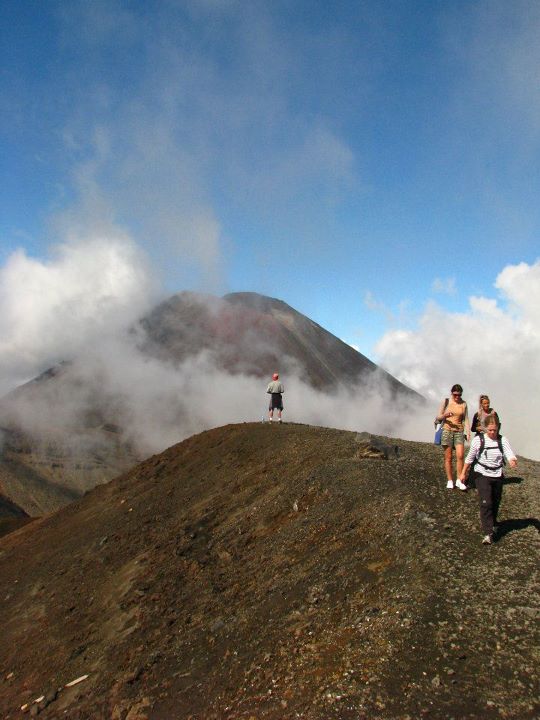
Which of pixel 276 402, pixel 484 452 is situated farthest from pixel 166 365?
pixel 484 452

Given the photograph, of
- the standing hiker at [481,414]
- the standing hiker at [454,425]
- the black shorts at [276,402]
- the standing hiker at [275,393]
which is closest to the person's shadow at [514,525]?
the standing hiker at [454,425]

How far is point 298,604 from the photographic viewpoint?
320 inches

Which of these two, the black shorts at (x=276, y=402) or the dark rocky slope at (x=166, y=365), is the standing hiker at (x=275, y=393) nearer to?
the black shorts at (x=276, y=402)

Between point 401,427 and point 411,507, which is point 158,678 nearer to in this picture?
point 411,507

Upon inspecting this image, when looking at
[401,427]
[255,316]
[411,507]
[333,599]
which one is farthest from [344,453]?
[401,427]

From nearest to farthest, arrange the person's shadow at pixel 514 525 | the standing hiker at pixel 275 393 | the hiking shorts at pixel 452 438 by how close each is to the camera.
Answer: the person's shadow at pixel 514 525
the hiking shorts at pixel 452 438
the standing hiker at pixel 275 393

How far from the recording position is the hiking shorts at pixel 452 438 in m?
10.9

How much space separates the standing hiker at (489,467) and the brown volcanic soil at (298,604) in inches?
19.2

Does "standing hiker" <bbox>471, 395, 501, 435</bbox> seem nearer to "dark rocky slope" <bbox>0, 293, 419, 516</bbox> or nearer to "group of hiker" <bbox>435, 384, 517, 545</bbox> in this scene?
"group of hiker" <bbox>435, 384, 517, 545</bbox>

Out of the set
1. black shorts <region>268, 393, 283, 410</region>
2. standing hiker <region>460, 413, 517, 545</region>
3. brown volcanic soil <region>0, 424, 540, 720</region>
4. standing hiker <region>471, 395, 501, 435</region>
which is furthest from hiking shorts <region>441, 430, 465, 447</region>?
black shorts <region>268, 393, 283, 410</region>

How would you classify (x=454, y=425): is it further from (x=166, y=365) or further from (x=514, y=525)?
(x=166, y=365)

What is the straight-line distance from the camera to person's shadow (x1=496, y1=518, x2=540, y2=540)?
30.2 feet

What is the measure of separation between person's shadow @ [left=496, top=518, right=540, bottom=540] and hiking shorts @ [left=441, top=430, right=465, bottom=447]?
1.83m

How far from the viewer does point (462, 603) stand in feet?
23.1
